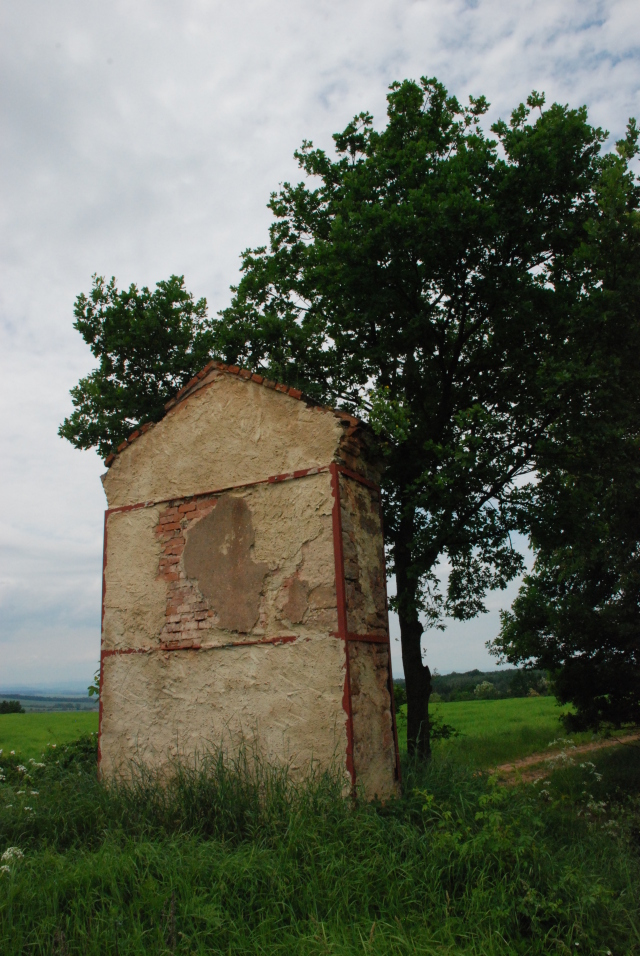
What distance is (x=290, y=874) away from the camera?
4.79 meters

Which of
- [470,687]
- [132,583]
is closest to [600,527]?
[132,583]

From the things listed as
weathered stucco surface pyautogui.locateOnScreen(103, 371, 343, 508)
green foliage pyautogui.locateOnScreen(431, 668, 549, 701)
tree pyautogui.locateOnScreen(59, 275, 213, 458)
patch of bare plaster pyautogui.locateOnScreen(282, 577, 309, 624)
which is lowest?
green foliage pyautogui.locateOnScreen(431, 668, 549, 701)

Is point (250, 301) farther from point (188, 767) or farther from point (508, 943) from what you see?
point (508, 943)

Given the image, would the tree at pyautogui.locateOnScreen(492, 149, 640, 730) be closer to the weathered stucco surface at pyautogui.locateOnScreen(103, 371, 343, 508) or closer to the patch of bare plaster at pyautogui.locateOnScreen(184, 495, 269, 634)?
the weathered stucco surface at pyautogui.locateOnScreen(103, 371, 343, 508)

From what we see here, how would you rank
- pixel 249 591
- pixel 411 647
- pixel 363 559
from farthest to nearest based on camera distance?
pixel 411 647, pixel 363 559, pixel 249 591

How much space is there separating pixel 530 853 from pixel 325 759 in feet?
6.03

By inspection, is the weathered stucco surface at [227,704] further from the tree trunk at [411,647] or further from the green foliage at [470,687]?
the green foliage at [470,687]

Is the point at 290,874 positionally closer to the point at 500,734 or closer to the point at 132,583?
the point at 132,583

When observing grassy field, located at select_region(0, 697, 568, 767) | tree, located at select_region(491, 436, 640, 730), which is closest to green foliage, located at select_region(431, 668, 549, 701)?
grassy field, located at select_region(0, 697, 568, 767)

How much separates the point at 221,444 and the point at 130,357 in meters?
6.34

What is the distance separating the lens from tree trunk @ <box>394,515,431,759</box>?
10383 millimetres

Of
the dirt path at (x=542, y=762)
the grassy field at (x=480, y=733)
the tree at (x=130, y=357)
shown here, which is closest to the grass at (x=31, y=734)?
the grassy field at (x=480, y=733)

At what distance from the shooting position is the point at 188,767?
665cm

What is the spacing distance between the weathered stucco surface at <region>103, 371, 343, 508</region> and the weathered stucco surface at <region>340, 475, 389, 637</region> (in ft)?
1.85
